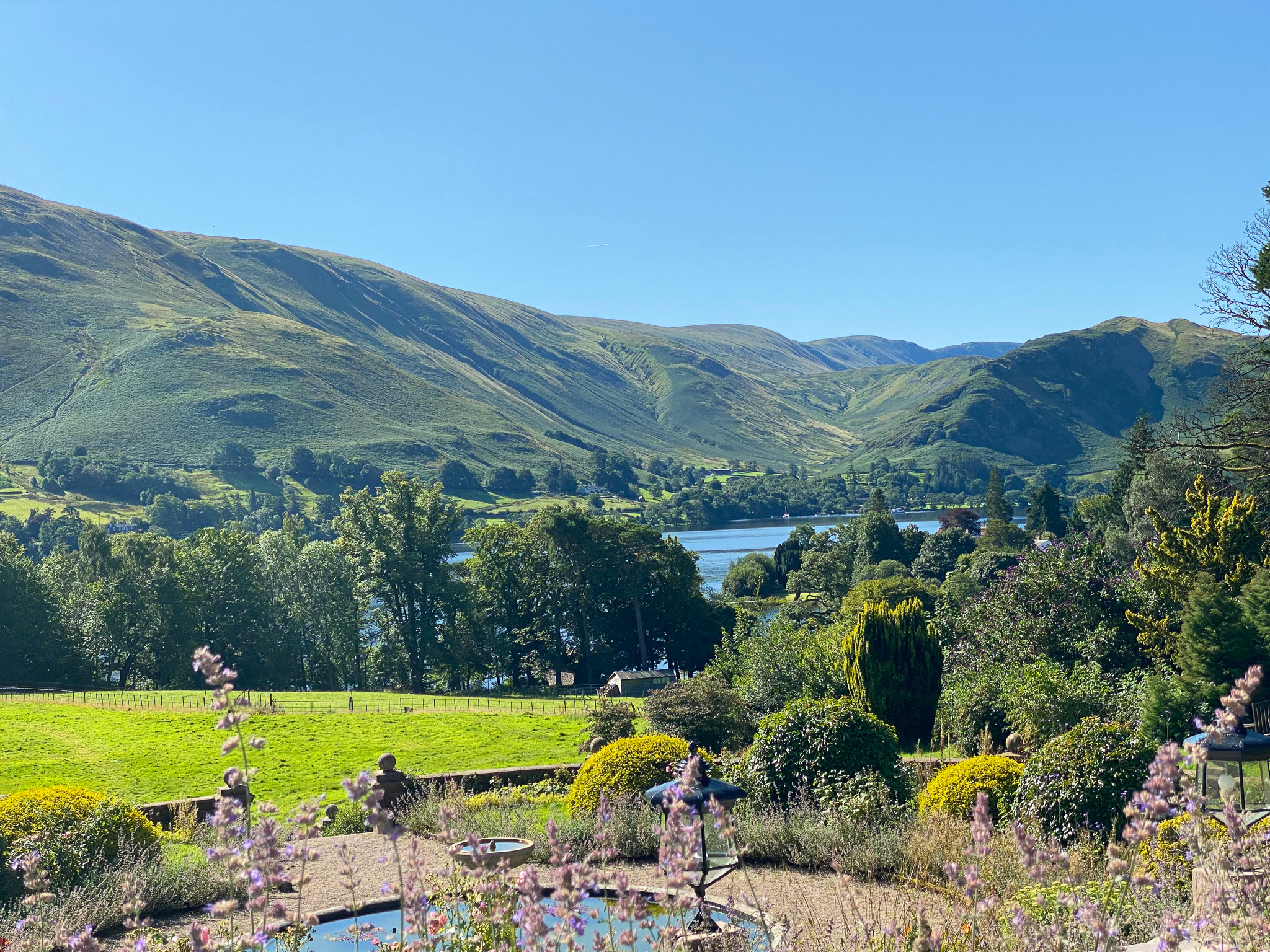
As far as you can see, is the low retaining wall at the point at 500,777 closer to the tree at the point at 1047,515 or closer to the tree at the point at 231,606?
the tree at the point at 231,606

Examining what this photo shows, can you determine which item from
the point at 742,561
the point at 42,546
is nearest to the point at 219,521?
the point at 42,546

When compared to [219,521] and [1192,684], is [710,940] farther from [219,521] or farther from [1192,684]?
[219,521]

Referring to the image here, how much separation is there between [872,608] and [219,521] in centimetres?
14541

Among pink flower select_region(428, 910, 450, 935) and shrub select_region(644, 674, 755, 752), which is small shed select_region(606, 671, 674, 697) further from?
pink flower select_region(428, 910, 450, 935)

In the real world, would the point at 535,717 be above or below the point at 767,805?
below

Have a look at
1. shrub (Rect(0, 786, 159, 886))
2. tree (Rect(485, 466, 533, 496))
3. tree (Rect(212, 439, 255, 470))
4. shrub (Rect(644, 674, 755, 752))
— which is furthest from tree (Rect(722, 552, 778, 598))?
tree (Rect(212, 439, 255, 470))

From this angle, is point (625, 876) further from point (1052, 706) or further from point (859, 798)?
point (1052, 706)

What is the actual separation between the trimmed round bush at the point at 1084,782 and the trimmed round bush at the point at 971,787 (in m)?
0.50

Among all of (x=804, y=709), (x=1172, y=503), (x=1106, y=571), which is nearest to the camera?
(x=804, y=709)

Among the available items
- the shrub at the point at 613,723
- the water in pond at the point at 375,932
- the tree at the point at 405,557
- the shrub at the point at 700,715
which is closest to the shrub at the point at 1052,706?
the shrub at the point at 700,715

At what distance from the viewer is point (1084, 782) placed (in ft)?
35.6

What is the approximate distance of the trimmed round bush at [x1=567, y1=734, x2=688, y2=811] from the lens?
13.0 metres

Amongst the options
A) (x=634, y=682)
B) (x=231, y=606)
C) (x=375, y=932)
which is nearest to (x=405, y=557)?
(x=231, y=606)

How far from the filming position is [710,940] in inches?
308
